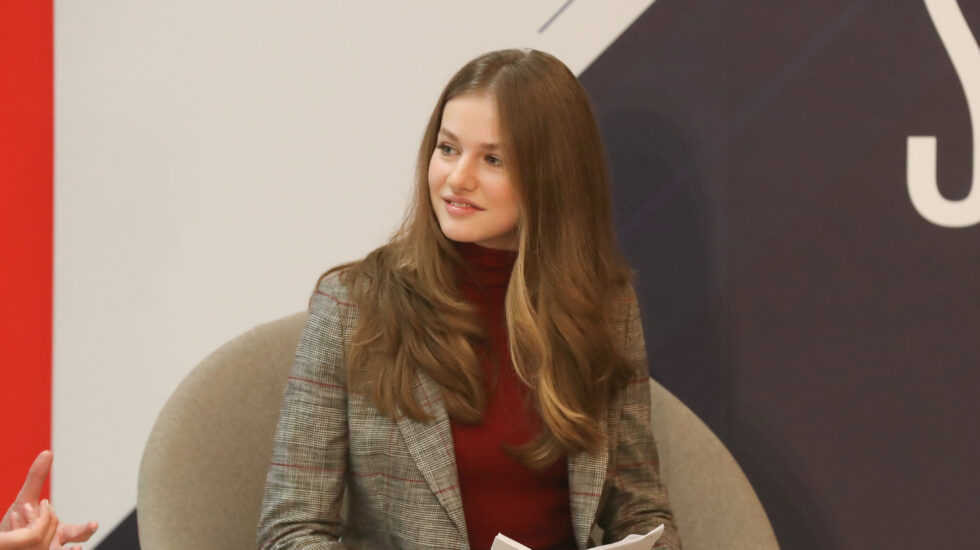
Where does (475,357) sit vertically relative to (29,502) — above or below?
above

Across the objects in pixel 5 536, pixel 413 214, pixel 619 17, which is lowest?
pixel 5 536

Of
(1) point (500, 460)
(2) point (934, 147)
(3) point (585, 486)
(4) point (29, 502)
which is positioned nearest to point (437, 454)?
(1) point (500, 460)

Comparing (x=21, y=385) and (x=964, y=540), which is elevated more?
(x=21, y=385)

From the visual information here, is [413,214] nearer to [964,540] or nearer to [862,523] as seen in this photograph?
[862,523]

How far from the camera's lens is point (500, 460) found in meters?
1.87

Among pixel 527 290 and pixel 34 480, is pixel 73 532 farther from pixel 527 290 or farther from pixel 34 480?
pixel 527 290

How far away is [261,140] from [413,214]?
70 centimetres

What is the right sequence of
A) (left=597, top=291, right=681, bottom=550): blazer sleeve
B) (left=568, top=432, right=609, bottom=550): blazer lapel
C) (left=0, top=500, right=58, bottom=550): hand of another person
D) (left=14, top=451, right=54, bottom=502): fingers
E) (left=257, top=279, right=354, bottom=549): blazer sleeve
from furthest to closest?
1. (left=597, top=291, right=681, bottom=550): blazer sleeve
2. (left=568, top=432, right=609, bottom=550): blazer lapel
3. (left=257, top=279, right=354, bottom=549): blazer sleeve
4. (left=14, top=451, right=54, bottom=502): fingers
5. (left=0, top=500, right=58, bottom=550): hand of another person

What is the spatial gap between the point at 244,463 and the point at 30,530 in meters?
0.62

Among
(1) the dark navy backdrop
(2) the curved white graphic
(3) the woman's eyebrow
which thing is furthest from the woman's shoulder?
(2) the curved white graphic

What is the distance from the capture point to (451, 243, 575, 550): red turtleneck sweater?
1876mm

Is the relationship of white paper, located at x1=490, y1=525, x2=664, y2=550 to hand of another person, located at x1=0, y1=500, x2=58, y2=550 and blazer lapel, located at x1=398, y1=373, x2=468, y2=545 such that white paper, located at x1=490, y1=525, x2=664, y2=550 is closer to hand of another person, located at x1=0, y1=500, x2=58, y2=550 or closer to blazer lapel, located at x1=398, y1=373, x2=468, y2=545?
blazer lapel, located at x1=398, y1=373, x2=468, y2=545

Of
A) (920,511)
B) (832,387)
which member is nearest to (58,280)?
(832,387)

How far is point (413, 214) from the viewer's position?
6.54 ft
